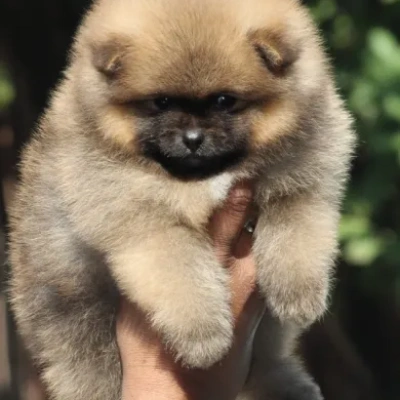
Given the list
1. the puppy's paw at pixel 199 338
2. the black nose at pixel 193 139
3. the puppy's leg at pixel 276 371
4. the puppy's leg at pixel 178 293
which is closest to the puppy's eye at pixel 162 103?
the black nose at pixel 193 139

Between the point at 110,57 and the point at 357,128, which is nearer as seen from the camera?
the point at 110,57

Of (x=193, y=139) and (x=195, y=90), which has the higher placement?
(x=195, y=90)

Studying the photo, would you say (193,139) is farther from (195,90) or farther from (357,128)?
(357,128)

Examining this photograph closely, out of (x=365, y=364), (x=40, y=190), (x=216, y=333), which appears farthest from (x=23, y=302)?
(x=365, y=364)

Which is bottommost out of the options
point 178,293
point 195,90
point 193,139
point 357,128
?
point 357,128

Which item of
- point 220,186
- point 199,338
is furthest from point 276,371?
point 220,186

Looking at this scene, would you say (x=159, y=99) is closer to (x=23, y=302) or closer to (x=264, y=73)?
(x=264, y=73)

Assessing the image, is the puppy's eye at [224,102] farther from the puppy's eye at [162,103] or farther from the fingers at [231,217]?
the fingers at [231,217]
